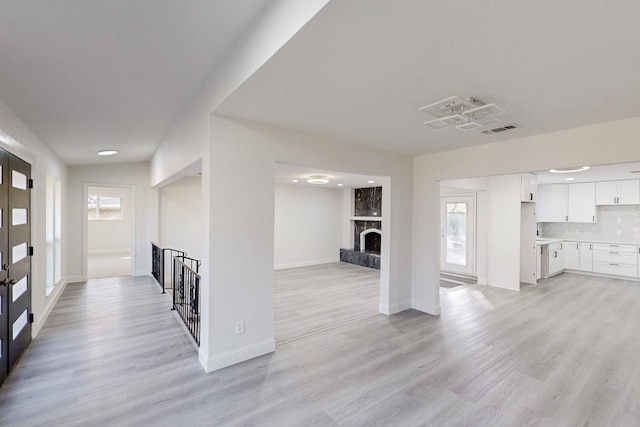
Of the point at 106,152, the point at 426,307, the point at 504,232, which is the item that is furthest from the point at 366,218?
the point at 106,152

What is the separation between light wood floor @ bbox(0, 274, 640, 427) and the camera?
2.16 meters

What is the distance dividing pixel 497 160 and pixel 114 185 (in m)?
7.35

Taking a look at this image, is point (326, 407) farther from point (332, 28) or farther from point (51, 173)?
point (51, 173)

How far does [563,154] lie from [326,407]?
3327 millimetres

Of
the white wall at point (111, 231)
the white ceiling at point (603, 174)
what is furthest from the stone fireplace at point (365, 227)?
the white wall at point (111, 231)

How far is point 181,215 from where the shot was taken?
7156mm

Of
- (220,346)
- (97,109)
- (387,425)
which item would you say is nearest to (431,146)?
Result: (387,425)

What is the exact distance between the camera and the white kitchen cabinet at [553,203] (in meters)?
7.75

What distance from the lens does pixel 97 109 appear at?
2889 millimetres

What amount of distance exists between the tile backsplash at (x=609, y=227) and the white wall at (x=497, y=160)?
20.1 feet

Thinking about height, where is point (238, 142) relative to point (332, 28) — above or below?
below

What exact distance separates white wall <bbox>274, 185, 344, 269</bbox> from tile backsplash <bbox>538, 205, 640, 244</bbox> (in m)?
6.29

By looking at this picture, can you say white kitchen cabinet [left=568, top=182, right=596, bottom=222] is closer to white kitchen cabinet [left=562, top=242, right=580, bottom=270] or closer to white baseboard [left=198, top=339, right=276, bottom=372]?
white kitchen cabinet [left=562, top=242, right=580, bottom=270]

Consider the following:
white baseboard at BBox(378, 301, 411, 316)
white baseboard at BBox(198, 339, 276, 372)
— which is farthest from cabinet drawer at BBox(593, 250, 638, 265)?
white baseboard at BBox(198, 339, 276, 372)
